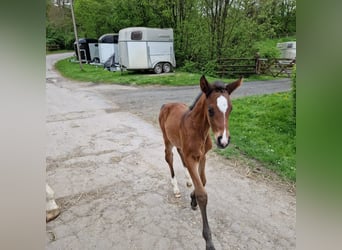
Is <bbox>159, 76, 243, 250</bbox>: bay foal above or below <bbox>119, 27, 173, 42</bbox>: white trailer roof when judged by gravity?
below

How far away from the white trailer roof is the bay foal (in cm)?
28

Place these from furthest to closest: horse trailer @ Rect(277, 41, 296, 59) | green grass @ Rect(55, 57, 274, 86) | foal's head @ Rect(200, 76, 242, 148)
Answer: green grass @ Rect(55, 57, 274, 86) → horse trailer @ Rect(277, 41, 296, 59) → foal's head @ Rect(200, 76, 242, 148)

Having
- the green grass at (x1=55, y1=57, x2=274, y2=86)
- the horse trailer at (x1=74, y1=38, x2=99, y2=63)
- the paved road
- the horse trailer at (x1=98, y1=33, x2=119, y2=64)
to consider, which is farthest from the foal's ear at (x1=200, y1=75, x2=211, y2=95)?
the horse trailer at (x1=74, y1=38, x2=99, y2=63)

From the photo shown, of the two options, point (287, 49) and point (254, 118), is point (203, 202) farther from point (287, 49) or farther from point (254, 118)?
point (287, 49)

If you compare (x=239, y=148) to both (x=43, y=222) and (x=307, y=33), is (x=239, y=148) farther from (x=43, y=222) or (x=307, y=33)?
(x=43, y=222)

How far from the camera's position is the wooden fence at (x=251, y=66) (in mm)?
1008

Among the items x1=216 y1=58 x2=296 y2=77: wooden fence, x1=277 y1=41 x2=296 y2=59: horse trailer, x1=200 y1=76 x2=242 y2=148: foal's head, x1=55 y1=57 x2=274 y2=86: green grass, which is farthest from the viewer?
x1=55 y1=57 x2=274 y2=86: green grass

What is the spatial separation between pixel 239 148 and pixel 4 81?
0.92 m

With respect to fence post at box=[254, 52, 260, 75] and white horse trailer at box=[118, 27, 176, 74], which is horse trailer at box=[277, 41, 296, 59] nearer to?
fence post at box=[254, 52, 260, 75]

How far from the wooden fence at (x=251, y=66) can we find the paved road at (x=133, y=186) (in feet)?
0.17

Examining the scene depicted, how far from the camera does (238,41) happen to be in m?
1.06

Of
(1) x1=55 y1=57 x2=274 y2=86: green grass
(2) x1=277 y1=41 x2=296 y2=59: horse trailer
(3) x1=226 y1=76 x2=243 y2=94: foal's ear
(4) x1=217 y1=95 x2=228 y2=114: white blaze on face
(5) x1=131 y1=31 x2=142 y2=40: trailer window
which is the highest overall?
(5) x1=131 y1=31 x2=142 y2=40: trailer window

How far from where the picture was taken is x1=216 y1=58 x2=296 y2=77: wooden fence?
1.01 metres

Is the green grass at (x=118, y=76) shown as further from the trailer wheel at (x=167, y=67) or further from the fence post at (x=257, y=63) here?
the fence post at (x=257, y=63)
